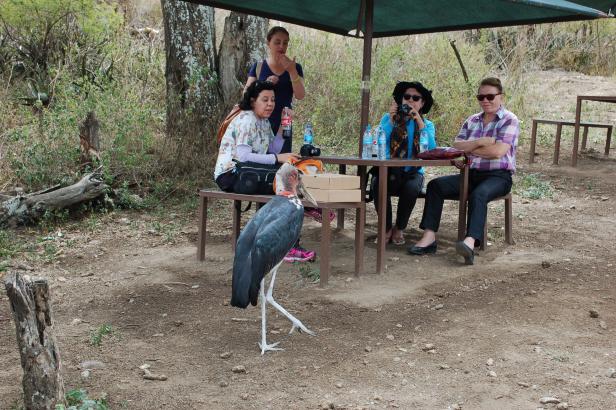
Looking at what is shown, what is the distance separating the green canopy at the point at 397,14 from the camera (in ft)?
20.2

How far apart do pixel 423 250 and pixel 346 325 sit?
173 centimetres

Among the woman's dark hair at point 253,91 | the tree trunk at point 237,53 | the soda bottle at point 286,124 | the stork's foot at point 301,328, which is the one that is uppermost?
the tree trunk at point 237,53

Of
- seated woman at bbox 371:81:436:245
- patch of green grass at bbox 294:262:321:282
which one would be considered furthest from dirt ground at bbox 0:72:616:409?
seated woman at bbox 371:81:436:245

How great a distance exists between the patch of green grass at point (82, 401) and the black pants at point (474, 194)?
10.9 ft

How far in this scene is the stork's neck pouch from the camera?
18.4ft

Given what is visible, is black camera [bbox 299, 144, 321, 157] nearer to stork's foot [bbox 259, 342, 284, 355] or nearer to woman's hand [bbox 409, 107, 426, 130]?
woman's hand [bbox 409, 107, 426, 130]

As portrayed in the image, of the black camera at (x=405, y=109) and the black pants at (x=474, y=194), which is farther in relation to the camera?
the black camera at (x=405, y=109)

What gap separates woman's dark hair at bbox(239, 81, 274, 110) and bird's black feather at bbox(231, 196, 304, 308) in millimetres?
1319

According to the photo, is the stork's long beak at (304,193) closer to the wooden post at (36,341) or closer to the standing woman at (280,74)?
the standing woman at (280,74)

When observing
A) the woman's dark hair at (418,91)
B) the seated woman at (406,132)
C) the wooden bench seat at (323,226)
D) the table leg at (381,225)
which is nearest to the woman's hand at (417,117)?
the seated woman at (406,132)

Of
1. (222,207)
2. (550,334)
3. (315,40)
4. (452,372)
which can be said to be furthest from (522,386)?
(315,40)

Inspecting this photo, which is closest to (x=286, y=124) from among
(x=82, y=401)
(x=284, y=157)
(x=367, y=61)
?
(x=284, y=157)

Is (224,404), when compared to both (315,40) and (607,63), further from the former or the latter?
(607,63)

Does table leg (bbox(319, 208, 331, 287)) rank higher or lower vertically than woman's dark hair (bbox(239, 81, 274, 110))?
lower
